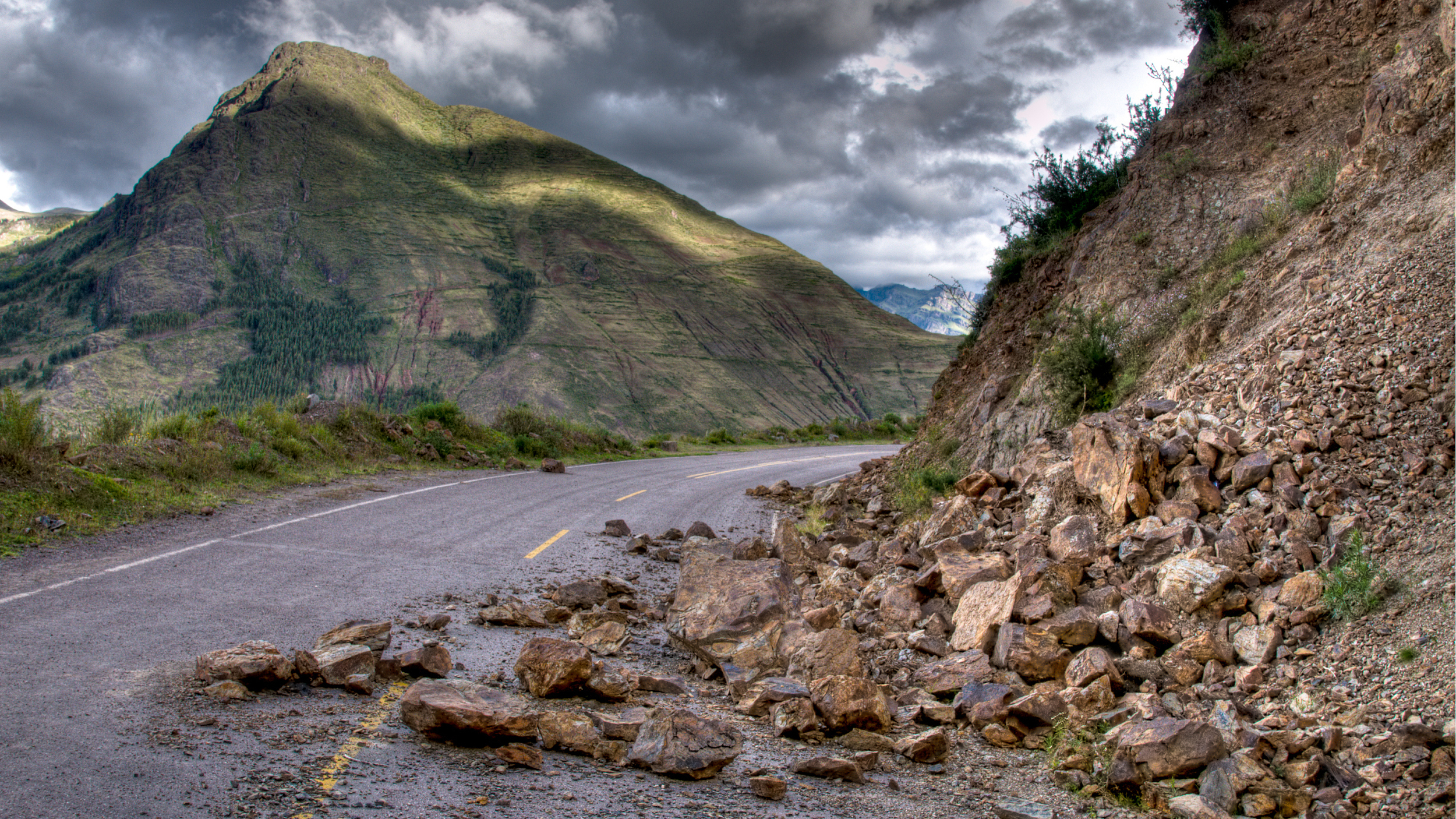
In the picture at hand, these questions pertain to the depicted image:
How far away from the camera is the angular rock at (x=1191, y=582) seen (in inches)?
205

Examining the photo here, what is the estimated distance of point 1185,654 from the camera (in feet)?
16.1

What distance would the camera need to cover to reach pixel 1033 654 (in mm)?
5285

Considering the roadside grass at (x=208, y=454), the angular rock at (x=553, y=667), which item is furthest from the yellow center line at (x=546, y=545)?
the roadside grass at (x=208, y=454)

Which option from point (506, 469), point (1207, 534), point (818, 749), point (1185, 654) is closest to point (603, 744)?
point (818, 749)

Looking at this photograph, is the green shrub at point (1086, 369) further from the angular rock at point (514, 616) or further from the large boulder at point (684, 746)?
the large boulder at point (684, 746)

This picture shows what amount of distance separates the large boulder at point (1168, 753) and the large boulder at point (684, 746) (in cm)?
207

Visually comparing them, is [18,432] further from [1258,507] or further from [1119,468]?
[1258,507]

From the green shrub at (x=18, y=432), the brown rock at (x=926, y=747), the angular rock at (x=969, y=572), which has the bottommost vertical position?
the brown rock at (x=926, y=747)

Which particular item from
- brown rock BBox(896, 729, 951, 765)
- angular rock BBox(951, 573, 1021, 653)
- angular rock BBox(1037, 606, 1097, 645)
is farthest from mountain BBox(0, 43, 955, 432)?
brown rock BBox(896, 729, 951, 765)

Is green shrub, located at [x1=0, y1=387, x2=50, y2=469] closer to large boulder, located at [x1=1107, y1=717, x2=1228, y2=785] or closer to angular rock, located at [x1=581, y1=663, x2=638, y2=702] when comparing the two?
angular rock, located at [x1=581, y1=663, x2=638, y2=702]

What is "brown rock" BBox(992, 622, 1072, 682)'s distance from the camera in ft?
17.2

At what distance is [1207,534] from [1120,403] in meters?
4.26

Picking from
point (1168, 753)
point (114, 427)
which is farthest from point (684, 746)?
point (114, 427)

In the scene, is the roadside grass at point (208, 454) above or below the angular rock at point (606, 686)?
above
